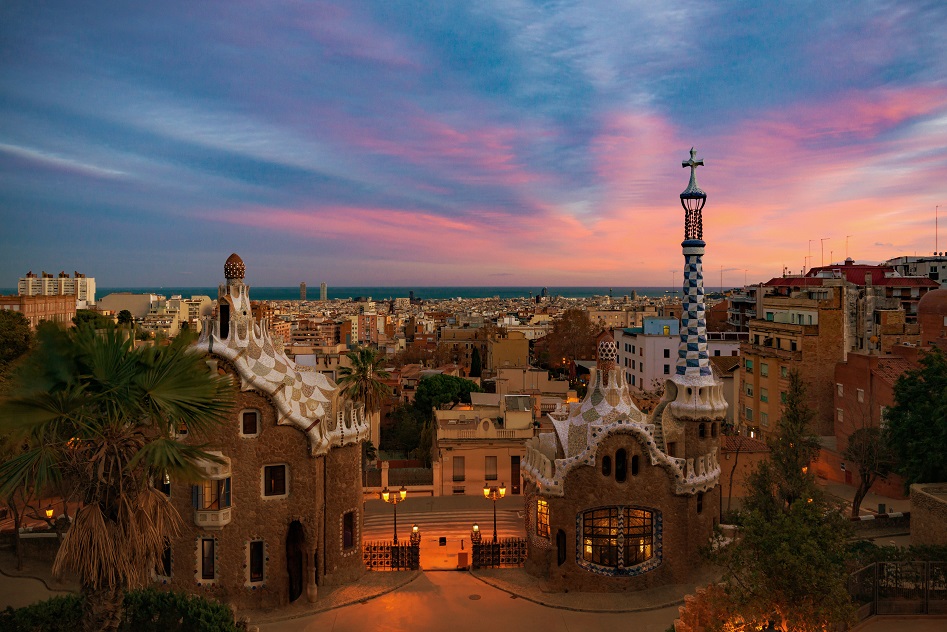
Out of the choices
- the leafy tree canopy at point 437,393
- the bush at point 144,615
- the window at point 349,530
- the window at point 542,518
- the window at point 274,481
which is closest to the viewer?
the bush at point 144,615

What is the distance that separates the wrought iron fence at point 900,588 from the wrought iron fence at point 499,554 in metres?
11.6

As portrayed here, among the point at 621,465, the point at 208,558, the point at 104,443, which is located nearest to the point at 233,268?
the point at 208,558

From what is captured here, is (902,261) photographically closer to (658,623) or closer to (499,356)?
(499,356)

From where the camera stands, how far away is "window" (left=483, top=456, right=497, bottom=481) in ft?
124

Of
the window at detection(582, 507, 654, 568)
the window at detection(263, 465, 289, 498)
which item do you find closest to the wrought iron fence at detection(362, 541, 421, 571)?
the window at detection(263, 465, 289, 498)

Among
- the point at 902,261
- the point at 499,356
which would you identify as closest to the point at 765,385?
the point at 499,356

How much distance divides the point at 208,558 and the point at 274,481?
11.2 feet

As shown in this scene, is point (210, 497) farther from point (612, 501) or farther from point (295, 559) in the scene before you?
point (612, 501)

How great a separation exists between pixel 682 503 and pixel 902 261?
10143 cm

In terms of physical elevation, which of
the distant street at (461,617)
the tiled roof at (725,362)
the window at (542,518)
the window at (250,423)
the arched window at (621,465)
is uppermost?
the window at (250,423)

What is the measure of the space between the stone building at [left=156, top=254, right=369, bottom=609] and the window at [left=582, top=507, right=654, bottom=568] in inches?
384

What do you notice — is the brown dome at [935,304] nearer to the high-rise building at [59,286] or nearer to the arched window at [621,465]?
the arched window at [621,465]

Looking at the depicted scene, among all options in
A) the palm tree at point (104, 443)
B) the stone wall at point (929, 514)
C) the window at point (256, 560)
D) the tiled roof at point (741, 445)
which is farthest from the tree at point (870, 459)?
the palm tree at point (104, 443)

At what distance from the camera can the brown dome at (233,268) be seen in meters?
24.7
